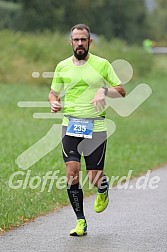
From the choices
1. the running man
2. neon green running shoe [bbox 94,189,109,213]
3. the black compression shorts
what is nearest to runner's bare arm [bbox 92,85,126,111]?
the running man

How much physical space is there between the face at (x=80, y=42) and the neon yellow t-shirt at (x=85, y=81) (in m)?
0.15

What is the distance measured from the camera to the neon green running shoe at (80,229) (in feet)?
30.6

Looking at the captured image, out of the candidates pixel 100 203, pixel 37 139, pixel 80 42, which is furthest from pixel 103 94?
pixel 37 139

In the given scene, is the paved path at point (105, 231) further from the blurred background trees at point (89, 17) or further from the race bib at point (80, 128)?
the blurred background trees at point (89, 17)

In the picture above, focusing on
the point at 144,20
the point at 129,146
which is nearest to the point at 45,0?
the point at 144,20

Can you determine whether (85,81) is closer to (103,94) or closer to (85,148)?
(103,94)

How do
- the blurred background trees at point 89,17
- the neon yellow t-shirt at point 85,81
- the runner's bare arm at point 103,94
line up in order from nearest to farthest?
the runner's bare arm at point 103,94 < the neon yellow t-shirt at point 85,81 < the blurred background trees at point 89,17

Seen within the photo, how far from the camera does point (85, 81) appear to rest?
9242mm

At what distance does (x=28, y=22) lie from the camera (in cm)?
7494

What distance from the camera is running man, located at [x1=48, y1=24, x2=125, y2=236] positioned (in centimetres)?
922

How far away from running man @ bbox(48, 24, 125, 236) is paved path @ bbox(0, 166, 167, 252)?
1.17ft

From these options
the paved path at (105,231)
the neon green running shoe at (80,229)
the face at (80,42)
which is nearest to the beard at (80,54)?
the face at (80,42)

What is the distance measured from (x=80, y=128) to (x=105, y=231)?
1.28 meters

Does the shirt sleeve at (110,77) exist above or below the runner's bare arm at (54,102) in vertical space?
above
